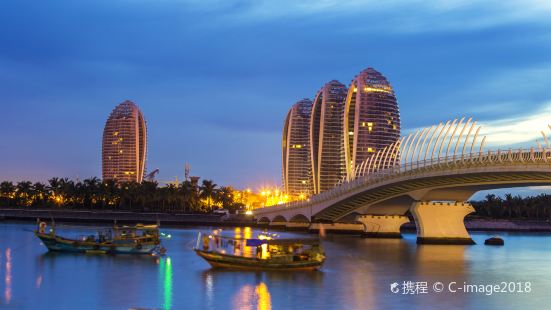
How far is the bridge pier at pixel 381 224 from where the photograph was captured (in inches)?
3681

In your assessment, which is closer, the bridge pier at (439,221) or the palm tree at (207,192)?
the bridge pier at (439,221)

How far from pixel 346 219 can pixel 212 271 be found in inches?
2458

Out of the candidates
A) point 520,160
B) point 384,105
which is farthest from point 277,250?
point 384,105

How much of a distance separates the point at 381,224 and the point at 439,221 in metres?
15.7

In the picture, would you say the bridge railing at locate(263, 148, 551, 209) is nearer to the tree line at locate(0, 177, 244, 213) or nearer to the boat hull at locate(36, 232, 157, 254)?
the boat hull at locate(36, 232, 157, 254)

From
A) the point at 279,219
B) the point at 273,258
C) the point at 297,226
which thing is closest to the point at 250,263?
the point at 273,258

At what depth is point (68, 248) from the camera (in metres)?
56.2

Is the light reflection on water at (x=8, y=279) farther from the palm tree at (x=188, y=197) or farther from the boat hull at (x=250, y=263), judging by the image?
the palm tree at (x=188, y=197)

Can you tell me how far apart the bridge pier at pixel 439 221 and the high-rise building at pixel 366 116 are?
4247 inches

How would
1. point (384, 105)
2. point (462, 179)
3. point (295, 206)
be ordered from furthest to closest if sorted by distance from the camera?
point (384, 105), point (295, 206), point (462, 179)

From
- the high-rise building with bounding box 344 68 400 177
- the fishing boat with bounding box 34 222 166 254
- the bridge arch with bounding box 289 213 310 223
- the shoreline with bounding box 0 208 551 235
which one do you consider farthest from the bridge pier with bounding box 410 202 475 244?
the high-rise building with bounding box 344 68 400 177

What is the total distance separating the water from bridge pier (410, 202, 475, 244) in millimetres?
14630

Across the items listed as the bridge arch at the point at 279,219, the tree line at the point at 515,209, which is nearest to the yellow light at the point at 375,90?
the tree line at the point at 515,209

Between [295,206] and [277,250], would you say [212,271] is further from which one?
[295,206]
